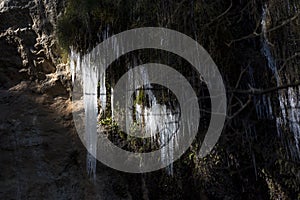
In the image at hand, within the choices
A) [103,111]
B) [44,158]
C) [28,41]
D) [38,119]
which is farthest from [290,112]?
[28,41]

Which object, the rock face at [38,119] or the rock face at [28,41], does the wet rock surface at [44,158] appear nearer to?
the rock face at [38,119]

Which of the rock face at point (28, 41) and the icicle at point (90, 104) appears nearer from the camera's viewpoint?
the icicle at point (90, 104)

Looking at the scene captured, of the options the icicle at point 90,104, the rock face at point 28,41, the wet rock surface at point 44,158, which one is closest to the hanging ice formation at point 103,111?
the icicle at point 90,104

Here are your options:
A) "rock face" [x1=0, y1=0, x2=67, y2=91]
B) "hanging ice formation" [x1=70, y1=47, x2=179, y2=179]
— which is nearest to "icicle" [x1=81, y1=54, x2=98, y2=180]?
"hanging ice formation" [x1=70, y1=47, x2=179, y2=179]

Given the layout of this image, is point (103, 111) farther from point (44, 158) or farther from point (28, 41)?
point (28, 41)

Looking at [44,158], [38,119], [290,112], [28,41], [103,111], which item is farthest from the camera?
[28,41]

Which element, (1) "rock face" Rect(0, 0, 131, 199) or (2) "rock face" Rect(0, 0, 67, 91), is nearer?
(1) "rock face" Rect(0, 0, 131, 199)

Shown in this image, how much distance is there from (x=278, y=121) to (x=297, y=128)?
0.85ft

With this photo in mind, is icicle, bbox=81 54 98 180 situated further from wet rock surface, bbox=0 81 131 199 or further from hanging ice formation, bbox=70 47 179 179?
wet rock surface, bbox=0 81 131 199

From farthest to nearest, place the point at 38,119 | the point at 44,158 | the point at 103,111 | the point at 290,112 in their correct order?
1. the point at 38,119
2. the point at 103,111
3. the point at 44,158
4. the point at 290,112

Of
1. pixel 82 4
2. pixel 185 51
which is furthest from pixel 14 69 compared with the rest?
pixel 185 51

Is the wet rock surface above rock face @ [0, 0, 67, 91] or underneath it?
underneath

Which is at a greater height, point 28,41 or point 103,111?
point 28,41

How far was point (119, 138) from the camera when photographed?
17.5ft
